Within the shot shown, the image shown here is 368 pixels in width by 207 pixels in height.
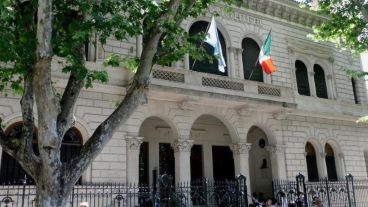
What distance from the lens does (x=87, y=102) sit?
1472 cm

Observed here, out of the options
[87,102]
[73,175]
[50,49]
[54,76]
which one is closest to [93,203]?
[87,102]

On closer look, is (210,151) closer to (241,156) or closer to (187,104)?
(241,156)

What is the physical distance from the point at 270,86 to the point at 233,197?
7184mm

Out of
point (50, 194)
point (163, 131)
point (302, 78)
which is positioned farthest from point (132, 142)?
point (302, 78)

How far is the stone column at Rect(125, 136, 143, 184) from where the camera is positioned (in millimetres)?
14883

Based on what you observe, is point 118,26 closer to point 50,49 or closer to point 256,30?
point 50,49

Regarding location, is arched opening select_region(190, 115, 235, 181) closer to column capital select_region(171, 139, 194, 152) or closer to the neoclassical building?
the neoclassical building

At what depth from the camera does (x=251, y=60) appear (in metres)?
20.3

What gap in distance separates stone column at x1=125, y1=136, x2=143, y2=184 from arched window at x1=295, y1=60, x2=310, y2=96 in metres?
10.5

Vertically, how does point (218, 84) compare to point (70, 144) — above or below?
above

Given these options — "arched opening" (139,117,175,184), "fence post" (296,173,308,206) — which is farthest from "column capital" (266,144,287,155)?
"arched opening" (139,117,175,184)

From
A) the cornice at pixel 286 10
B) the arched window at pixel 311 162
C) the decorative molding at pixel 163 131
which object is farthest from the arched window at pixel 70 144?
the arched window at pixel 311 162

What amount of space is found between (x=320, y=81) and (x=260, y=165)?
6009 mm

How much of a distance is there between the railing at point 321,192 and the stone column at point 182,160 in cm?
375
